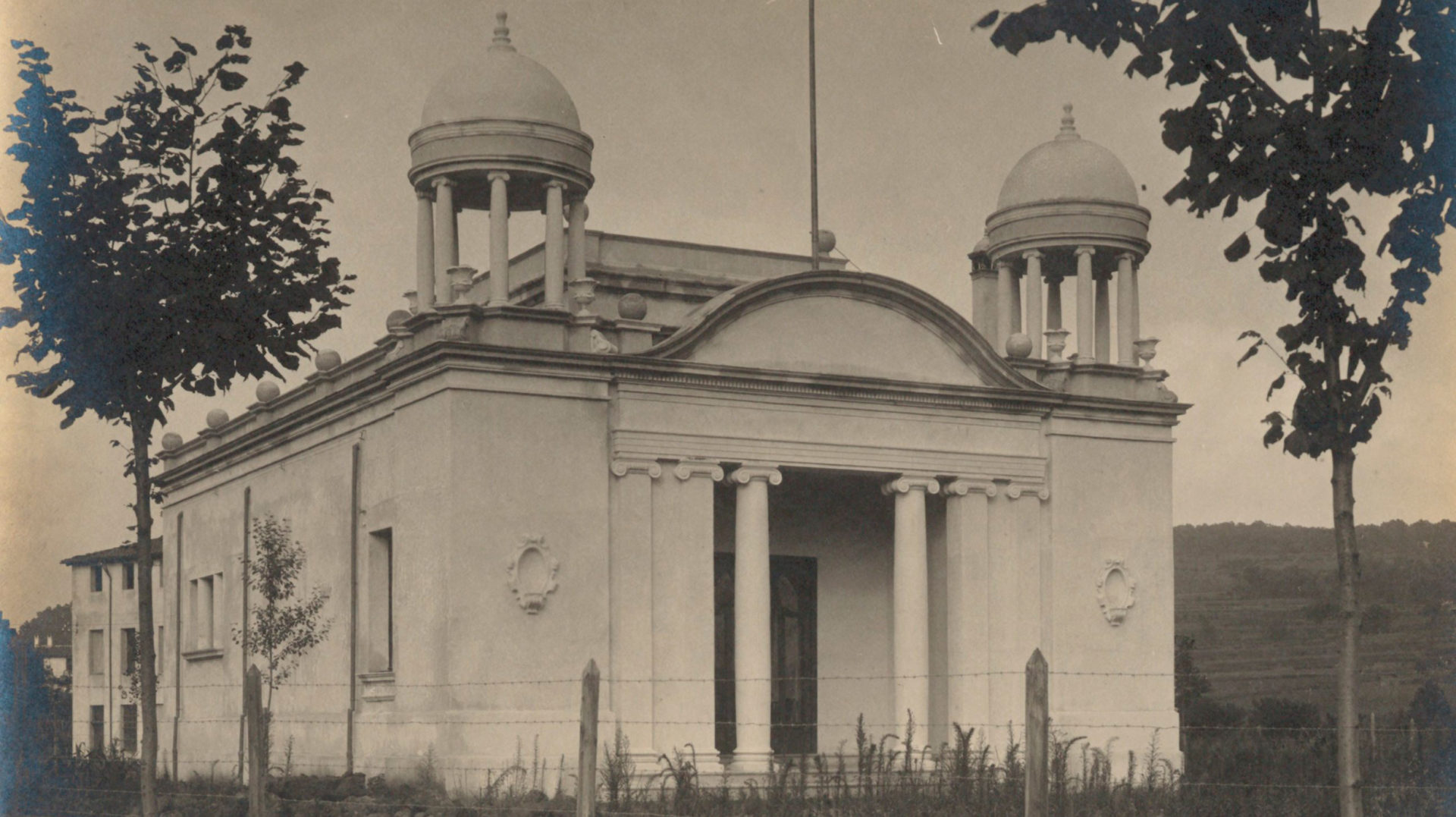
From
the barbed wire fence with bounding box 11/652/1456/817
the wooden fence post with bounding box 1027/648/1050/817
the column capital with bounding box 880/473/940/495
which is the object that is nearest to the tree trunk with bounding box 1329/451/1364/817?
the wooden fence post with bounding box 1027/648/1050/817

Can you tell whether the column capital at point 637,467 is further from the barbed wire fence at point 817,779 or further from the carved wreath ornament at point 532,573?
the barbed wire fence at point 817,779

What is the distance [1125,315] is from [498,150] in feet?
36.6

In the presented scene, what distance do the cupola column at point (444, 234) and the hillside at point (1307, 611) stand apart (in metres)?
39.3

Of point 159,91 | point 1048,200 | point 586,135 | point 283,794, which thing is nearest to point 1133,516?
point 1048,200

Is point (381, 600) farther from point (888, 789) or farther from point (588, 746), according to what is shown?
point (588, 746)

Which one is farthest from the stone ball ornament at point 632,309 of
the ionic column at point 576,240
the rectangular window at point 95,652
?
the rectangular window at point 95,652

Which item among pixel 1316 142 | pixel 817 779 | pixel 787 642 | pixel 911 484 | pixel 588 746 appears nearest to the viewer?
pixel 1316 142

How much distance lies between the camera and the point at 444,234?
26812 millimetres

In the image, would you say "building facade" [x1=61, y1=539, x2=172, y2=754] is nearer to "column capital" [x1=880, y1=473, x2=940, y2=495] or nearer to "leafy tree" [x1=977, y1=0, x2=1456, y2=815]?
"column capital" [x1=880, y1=473, x2=940, y2=495]

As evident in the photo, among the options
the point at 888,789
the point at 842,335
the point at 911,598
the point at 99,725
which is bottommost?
the point at 99,725

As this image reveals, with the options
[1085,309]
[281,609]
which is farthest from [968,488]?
[281,609]

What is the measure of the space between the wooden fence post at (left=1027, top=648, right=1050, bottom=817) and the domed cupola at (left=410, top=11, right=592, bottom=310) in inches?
508

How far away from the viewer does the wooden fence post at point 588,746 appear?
50.8 feet

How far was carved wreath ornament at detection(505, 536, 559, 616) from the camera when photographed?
80.8ft
